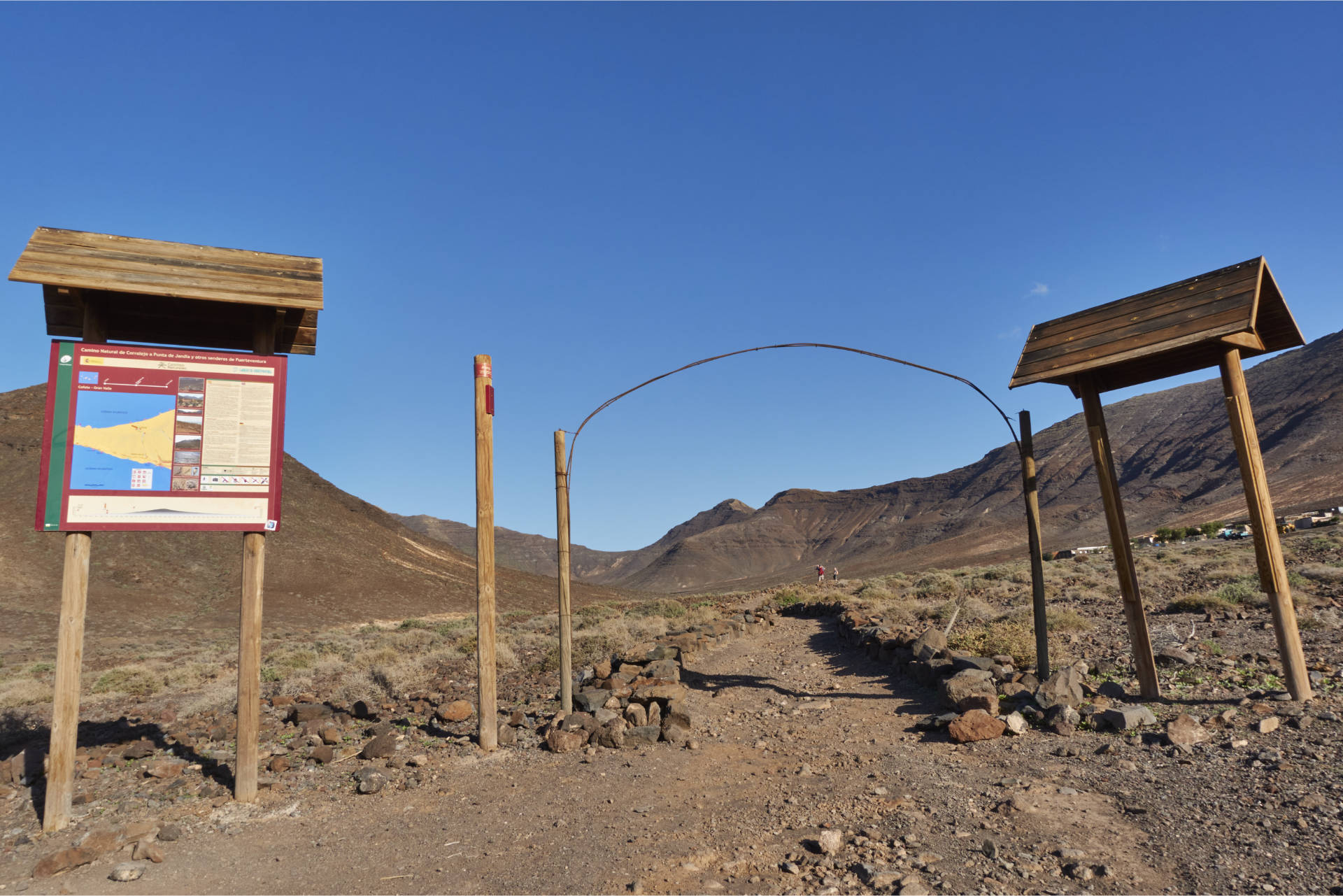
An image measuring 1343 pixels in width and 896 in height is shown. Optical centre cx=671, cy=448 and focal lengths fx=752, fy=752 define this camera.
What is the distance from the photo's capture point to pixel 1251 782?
5539 mm

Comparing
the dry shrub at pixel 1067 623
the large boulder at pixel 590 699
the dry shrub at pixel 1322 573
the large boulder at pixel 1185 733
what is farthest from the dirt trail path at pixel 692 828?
the dry shrub at pixel 1322 573

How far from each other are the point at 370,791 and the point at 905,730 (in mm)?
5639

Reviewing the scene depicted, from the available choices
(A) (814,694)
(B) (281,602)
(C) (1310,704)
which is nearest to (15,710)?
(A) (814,694)

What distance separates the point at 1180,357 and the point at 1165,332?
1.02 metres

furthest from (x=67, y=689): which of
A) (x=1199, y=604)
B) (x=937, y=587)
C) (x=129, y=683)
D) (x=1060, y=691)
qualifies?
(x=937, y=587)

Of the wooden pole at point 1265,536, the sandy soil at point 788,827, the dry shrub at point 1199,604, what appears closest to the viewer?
the sandy soil at point 788,827

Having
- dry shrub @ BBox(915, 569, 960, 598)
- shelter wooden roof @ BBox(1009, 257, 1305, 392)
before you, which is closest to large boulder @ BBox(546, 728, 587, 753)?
shelter wooden roof @ BBox(1009, 257, 1305, 392)

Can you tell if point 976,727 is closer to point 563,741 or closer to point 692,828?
point 692,828

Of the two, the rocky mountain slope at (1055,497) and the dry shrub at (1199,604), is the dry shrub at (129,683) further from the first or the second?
the rocky mountain slope at (1055,497)

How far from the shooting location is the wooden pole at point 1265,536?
7.51 metres

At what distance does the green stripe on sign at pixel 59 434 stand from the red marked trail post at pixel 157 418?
10mm

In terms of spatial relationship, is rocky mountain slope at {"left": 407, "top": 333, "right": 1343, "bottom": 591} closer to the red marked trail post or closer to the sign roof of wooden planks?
the sign roof of wooden planks

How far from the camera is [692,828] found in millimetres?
5883

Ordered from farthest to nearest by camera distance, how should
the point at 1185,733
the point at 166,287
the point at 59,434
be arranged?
1. the point at 166,287
2. the point at 59,434
3. the point at 1185,733
